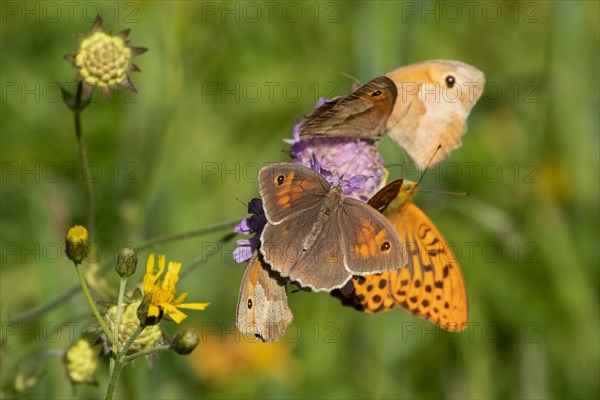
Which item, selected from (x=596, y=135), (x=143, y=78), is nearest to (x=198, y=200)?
(x=143, y=78)

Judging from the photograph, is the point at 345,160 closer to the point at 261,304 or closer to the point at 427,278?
the point at 427,278

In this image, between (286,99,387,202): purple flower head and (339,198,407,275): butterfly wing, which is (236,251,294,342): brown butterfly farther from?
(286,99,387,202): purple flower head

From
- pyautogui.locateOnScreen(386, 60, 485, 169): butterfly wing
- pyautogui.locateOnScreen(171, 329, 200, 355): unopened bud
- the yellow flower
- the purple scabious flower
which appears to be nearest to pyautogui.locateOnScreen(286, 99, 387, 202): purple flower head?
the purple scabious flower

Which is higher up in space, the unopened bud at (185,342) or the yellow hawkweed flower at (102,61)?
the yellow hawkweed flower at (102,61)

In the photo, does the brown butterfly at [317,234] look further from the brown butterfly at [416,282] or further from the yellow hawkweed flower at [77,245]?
the yellow hawkweed flower at [77,245]

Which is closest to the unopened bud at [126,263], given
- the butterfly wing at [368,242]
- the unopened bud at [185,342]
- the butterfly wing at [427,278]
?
the unopened bud at [185,342]
